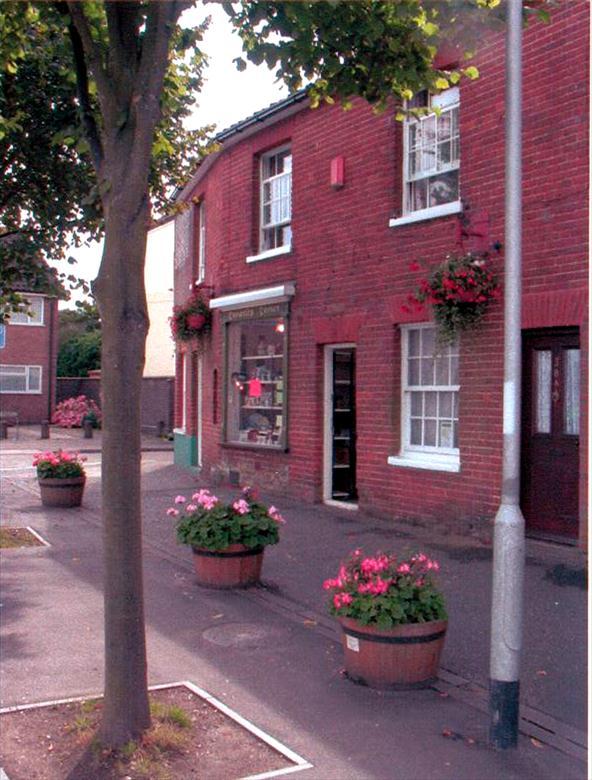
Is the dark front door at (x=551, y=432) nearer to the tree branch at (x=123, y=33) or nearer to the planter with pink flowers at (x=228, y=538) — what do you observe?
the planter with pink flowers at (x=228, y=538)

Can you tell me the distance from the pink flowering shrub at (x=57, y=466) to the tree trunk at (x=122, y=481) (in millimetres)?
9410

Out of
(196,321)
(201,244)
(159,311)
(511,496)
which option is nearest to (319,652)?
(511,496)

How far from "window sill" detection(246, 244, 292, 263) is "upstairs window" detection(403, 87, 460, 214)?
2.78 meters

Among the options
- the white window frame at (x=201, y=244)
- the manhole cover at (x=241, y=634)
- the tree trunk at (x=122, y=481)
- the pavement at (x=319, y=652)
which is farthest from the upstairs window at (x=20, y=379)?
the tree trunk at (x=122, y=481)

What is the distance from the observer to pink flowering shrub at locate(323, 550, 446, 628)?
580 centimetres

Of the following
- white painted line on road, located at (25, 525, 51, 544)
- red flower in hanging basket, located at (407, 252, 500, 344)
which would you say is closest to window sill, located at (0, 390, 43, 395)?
white painted line on road, located at (25, 525, 51, 544)

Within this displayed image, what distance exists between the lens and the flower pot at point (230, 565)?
8.57 meters

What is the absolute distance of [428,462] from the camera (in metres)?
11.5

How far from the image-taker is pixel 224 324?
1630cm

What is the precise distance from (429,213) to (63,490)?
22.1 ft

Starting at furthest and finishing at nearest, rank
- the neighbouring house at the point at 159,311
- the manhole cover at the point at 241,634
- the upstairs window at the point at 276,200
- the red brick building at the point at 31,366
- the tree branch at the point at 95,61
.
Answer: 1. the red brick building at the point at 31,366
2. the neighbouring house at the point at 159,311
3. the upstairs window at the point at 276,200
4. the manhole cover at the point at 241,634
5. the tree branch at the point at 95,61

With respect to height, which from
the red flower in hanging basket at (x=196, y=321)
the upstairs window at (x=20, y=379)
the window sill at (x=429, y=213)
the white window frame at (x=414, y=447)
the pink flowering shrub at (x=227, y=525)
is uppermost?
the window sill at (x=429, y=213)

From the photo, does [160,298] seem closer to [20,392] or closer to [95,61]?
[20,392]

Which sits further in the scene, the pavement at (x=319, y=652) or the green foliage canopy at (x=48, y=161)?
the green foliage canopy at (x=48, y=161)
